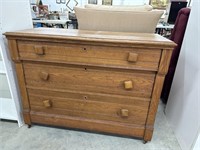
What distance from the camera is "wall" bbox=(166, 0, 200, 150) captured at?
1060 mm

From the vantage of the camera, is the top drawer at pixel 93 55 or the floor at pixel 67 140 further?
the floor at pixel 67 140

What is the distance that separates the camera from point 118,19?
1.28m

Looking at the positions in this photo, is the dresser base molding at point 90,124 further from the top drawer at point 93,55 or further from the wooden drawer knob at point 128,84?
the top drawer at point 93,55

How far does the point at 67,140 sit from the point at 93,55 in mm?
728

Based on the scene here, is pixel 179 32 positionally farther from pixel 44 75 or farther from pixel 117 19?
pixel 44 75

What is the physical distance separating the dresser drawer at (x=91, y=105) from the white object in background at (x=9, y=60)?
0.15 m

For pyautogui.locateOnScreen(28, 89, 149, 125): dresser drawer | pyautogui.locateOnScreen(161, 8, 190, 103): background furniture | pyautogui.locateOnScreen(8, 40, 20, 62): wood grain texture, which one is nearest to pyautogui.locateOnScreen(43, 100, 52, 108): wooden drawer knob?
pyautogui.locateOnScreen(28, 89, 149, 125): dresser drawer

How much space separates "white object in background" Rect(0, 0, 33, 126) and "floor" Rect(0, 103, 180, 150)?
128 millimetres

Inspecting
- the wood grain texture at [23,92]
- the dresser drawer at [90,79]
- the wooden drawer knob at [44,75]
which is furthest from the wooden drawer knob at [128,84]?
the wood grain texture at [23,92]

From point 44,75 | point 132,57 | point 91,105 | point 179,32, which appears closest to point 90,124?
point 91,105

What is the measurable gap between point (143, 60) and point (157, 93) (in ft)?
0.86

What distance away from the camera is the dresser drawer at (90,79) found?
1.04 metres

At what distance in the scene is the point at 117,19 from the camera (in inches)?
50.3

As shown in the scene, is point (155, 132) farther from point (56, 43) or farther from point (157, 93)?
point (56, 43)
